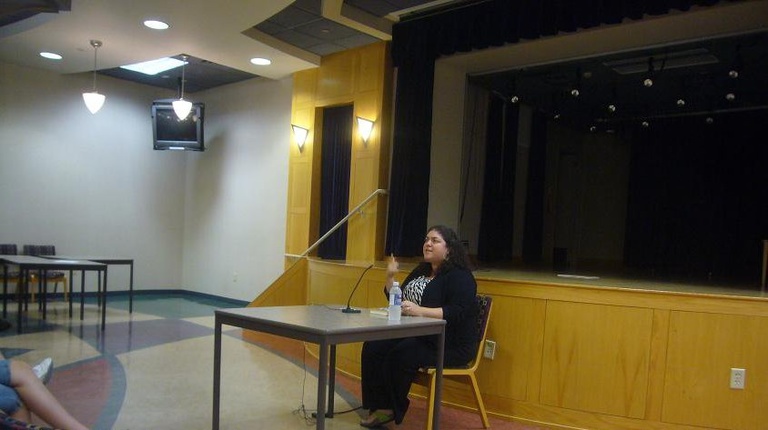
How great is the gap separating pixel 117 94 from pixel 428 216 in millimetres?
5488

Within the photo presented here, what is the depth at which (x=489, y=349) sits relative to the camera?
4.16 meters

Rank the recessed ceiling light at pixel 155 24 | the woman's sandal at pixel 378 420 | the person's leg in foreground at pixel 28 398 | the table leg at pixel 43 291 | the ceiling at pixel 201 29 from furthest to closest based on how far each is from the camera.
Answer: the table leg at pixel 43 291 < the recessed ceiling light at pixel 155 24 < the ceiling at pixel 201 29 < the woman's sandal at pixel 378 420 < the person's leg in foreground at pixel 28 398

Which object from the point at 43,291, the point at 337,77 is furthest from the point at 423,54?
the point at 43,291

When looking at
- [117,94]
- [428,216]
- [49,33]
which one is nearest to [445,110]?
[428,216]

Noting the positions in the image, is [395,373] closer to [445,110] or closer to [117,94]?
[445,110]

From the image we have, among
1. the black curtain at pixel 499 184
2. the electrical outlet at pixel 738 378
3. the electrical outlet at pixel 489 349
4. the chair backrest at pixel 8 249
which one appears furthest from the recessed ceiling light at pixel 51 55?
the electrical outlet at pixel 738 378

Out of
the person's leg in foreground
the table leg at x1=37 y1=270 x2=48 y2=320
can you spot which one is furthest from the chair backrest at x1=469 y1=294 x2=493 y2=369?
the table leg at x1=37 y1=270 x2=48 y2=320

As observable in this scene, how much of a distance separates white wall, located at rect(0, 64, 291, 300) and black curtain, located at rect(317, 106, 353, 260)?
0.98 m

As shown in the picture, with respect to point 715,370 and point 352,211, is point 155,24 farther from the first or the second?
point 715,370

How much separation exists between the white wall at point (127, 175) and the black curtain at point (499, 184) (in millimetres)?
2680

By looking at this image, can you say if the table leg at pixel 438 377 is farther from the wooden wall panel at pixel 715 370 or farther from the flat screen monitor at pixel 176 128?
the flat screen monitor at pixel 176 128

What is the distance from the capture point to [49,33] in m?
6.39

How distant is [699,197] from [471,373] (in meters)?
7.88

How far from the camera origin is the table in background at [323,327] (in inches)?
106
